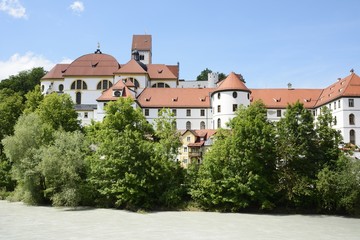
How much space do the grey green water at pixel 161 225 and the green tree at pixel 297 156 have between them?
2173 mm

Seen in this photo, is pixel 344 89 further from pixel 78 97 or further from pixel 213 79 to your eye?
pixel 78 97

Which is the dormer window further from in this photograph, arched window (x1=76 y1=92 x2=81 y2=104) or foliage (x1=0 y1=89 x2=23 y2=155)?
arched window (x1=76 y1=92 x2=81 y2=104)

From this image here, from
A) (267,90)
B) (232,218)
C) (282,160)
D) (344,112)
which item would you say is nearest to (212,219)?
(232,218)

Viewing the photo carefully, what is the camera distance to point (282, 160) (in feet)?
116

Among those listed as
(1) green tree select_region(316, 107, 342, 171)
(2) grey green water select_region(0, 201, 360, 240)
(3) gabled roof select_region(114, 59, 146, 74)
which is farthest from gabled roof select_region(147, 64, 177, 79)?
(2) grey green water select_region(0, 201, 360, 240)

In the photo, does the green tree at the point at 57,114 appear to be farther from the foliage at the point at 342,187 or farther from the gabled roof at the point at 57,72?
the foliage at the point at 342,187

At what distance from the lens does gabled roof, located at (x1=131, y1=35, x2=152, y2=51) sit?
3820 inches

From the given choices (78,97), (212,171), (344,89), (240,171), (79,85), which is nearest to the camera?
→ (240,171)

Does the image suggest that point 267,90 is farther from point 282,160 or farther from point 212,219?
point 212,219

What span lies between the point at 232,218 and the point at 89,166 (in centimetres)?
1321

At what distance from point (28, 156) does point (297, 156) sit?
23.7 metres

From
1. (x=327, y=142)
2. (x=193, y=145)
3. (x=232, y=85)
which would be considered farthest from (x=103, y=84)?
(x=327, y=142)

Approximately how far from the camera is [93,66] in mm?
70562

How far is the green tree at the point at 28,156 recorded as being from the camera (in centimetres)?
3584
